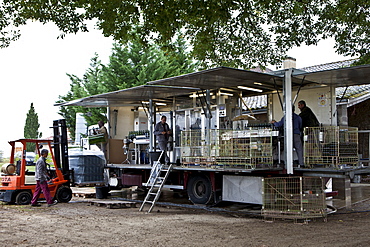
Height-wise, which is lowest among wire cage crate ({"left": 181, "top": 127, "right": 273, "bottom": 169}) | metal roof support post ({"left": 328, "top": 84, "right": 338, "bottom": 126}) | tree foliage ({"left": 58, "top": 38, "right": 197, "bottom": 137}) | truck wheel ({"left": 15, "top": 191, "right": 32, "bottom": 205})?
truck wheel ({"left": 15, "top": 191, "right": 32, "bottom": 205})

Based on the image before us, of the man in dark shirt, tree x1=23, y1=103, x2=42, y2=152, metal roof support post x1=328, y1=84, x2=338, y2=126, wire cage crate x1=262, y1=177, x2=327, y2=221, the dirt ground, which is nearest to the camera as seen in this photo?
the dirt ground

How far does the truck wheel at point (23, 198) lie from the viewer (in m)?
13.4

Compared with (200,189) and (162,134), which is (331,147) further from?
(162,134)

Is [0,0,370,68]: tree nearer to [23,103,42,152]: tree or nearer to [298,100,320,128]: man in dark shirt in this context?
[298,100,320,128]: man in dark shirt

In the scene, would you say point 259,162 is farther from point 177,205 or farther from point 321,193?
point 177,205

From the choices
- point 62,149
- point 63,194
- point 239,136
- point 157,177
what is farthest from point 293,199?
point 62,149

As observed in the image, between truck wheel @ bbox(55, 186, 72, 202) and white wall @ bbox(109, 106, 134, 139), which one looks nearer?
truck wheel @ bbox(55, 186, 72, 202)

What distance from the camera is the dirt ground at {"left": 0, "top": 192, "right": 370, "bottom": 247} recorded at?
7879mm

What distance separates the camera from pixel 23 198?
13555 mm

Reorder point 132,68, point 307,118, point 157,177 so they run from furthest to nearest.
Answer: point 132,68
point 157,177
point 307,118

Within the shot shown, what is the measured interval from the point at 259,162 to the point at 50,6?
24.3ft

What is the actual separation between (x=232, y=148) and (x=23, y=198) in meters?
6.57

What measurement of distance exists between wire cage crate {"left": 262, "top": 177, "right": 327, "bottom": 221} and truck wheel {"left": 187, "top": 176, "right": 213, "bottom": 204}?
2.07m

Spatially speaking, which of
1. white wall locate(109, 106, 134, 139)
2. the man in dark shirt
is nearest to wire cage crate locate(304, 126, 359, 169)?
the man in dark shirt
